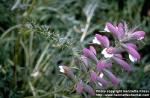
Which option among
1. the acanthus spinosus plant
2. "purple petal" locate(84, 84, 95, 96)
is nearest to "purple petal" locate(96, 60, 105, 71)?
the acanthus spinosus plant

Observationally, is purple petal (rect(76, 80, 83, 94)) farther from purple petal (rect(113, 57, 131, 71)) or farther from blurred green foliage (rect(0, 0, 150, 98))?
blurred green foliage (rect(0, 0, 150, 98))

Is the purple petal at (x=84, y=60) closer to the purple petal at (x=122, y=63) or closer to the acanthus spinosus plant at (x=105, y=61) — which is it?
the acanthus spinosus plant at (x=105, y=61)

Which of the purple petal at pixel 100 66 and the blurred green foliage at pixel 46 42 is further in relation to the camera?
the blurred green foliage at pixel 46 42

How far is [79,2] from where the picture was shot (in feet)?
11.7

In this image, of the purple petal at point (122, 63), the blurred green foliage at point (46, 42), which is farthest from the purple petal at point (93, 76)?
the blurred green foliage at point (46, 42)

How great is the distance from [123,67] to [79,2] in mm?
2007

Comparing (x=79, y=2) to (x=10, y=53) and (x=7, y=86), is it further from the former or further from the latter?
(x=7, y=86)

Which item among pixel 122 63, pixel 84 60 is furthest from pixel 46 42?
pixel 122 63

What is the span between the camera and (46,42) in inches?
125

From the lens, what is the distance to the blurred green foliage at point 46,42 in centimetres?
249

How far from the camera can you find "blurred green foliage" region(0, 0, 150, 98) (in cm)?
249

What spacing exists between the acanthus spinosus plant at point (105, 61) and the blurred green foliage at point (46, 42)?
0.52m

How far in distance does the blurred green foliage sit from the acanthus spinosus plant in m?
0.52

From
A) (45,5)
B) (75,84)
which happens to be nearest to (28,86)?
(45,5)
